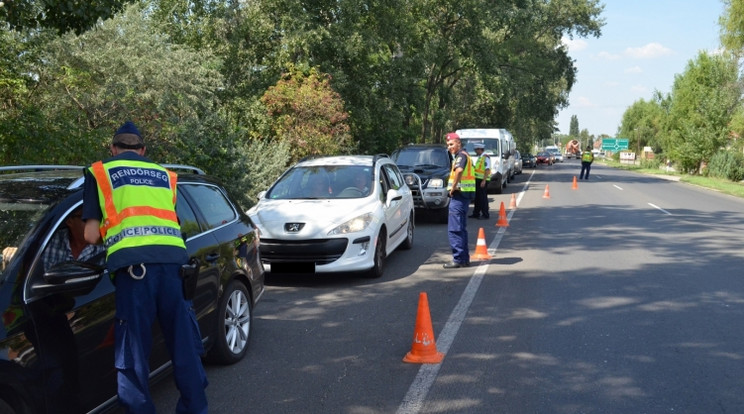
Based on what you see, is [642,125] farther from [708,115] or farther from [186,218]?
[186,218]

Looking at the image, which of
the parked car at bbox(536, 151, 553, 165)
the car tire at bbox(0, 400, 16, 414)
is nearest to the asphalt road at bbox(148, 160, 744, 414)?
the car tire at bbox(0, 400, 16, 414)

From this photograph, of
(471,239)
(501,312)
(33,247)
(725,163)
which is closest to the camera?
(33,247)

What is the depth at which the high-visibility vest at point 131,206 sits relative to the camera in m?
3.53

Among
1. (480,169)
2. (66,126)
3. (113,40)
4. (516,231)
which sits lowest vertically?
(516,231)

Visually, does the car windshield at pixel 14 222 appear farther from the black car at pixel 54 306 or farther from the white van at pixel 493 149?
the white van at pixel 493 149

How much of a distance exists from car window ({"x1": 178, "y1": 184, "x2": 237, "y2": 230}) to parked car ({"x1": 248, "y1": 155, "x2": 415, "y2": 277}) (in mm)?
2371

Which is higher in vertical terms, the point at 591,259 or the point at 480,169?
the point at 480,169

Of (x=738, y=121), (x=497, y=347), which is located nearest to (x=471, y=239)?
(x=497, y=347)

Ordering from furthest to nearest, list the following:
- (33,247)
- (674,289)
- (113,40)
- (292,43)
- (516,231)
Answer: (292,43), (113,40), (516,231), (674,289), (33,247)

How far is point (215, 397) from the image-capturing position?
459 cm

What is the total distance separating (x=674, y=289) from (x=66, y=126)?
8858 mm

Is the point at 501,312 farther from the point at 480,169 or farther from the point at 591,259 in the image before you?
the point at 480,169

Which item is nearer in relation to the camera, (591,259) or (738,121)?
(591,259)

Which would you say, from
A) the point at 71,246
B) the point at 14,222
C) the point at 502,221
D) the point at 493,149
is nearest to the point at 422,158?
the point at 502,221
